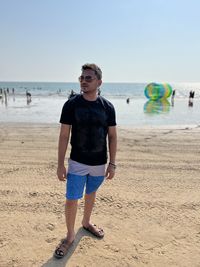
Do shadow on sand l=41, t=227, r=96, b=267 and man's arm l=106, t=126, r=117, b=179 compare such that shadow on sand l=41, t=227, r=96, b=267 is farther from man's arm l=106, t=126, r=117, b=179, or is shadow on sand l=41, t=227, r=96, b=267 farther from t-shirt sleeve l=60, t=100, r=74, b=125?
t-shirt sleeve l=60, t=100, r=74, b=125

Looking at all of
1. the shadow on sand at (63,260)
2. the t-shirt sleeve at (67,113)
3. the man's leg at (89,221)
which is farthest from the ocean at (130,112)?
the t-shirt sleeve at (67,113)

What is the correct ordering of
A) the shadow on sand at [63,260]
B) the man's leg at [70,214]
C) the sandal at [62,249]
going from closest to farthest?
the shadow on sand at [63,260] < the sandal at [62,249] < the man's leg at [70,214]

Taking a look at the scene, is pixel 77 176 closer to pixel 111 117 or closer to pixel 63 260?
pixel 111 117

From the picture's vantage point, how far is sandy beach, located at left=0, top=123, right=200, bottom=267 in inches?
133

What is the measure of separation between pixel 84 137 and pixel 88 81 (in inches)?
23.6

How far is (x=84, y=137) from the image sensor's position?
334cm

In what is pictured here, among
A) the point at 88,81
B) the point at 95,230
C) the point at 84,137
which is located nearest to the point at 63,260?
the point at 95,230

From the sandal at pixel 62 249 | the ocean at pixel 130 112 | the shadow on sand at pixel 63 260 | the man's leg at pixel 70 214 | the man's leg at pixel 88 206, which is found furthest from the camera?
the ocean at pixel 130 112

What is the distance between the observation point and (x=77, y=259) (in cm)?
332

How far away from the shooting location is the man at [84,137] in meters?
3.26

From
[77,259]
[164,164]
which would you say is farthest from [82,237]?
[164,164]

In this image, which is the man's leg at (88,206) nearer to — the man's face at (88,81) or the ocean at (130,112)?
the man's face at (88,81)

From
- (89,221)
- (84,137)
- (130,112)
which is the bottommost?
(130,112)

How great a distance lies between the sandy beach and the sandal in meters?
0.05
